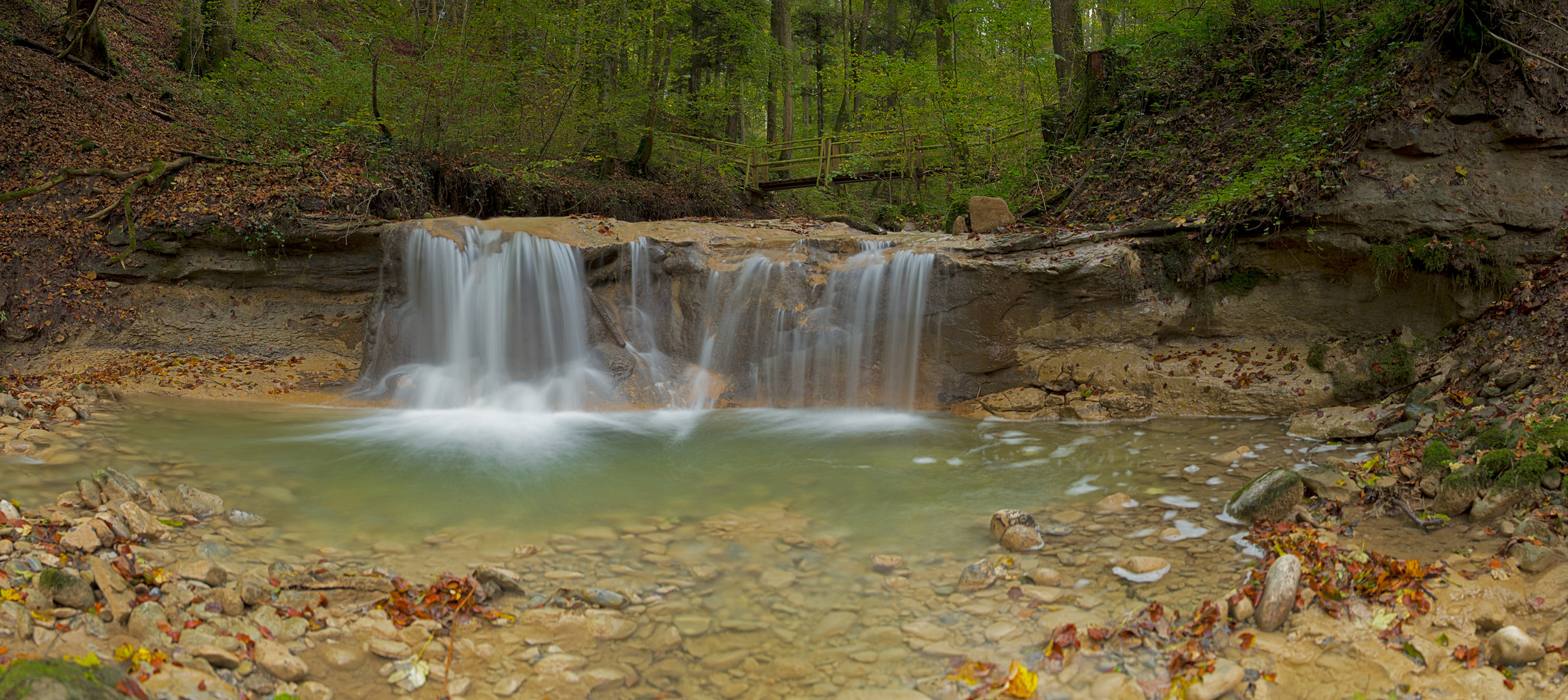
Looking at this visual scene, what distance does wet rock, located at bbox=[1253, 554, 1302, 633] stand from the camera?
328 centimetres

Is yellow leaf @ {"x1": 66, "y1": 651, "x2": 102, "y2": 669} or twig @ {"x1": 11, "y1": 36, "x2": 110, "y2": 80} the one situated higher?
twig @ {"x1": 11, "y1": 36, "x2": 110, "y2": 80}

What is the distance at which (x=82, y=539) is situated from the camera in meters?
3.65

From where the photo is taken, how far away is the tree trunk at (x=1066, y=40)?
1321cm

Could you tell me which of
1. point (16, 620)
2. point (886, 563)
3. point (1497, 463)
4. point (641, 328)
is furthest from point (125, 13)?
point (1497, 463)

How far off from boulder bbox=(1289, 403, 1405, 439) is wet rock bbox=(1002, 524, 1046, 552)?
11.2 feet

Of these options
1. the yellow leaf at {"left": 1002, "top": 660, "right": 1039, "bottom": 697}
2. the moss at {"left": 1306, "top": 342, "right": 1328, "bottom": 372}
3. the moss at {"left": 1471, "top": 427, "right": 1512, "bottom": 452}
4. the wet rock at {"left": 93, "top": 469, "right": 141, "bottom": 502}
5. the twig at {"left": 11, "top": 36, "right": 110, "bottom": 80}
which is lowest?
the yellow leaf at {"left": 1002, "top": 660, "right": 1039, "bottom": 697}

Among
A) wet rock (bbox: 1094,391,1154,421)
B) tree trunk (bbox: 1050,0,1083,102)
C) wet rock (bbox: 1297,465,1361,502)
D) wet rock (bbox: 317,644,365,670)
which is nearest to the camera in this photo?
wet rock (bbox: 317,644,365,670)

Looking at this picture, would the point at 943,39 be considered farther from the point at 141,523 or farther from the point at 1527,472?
the point at 141,523

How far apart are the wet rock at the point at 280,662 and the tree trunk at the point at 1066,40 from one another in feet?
43.5

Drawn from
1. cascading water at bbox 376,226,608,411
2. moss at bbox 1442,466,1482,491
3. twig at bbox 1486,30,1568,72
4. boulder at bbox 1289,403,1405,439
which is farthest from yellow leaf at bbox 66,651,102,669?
twig at bbox 1486,30,1568,72

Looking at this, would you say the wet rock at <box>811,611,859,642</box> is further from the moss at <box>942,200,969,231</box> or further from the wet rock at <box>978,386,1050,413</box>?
the moss at <box>942,200,969,231</box>

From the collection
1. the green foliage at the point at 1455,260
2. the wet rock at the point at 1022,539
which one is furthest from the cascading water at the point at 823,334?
the wet rock at the point at 1022,539

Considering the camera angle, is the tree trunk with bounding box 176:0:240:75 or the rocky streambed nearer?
the rocky streambed

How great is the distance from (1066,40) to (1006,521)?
11.2 metres
